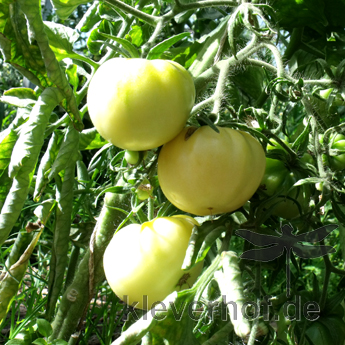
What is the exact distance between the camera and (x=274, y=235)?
0.54 m

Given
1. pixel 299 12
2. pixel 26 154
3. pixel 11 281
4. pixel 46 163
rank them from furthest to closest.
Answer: pixel 299 12, pixel 11 281, pixel 46 163, pixel 26 154

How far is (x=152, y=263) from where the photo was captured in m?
0.50

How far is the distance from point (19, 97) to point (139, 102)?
25 cm

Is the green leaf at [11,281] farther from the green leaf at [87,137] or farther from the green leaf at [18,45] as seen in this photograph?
the green leaf at [18,45]

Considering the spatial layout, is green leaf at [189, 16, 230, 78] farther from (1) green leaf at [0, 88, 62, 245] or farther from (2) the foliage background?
(1) green leaf at [0, 88, 62, 245]

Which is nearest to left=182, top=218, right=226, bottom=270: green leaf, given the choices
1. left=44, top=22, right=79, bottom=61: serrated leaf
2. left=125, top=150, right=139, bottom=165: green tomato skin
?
left=125, top=150, right=139, bottom=165: green tomato skin

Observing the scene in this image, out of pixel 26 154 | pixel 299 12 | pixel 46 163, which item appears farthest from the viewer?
pixel 299 12

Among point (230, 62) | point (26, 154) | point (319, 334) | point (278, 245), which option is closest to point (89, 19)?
point (230, 62)

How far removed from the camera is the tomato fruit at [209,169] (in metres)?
0.47

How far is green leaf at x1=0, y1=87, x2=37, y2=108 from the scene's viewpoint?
59 centimetres

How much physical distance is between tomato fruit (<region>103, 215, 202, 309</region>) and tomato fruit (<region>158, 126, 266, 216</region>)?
5cm

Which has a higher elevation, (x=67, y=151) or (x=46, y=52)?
(x=46, y=52)

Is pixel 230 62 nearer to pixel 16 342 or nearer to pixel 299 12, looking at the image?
pixel 299 12

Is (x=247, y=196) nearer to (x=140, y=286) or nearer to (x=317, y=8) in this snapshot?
(x=140, y=286)
